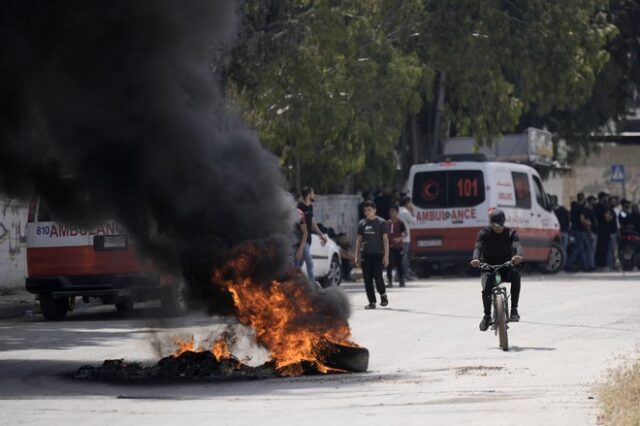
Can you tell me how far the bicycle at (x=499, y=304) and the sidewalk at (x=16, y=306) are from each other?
881 centimetres

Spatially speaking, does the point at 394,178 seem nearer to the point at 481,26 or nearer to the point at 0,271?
the point at 481,26

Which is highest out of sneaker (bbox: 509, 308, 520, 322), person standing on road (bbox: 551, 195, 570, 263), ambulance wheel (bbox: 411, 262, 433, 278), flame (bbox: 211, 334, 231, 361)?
person standing on road (bbox: 551, 195, 570, 263)

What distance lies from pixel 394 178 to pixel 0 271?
15.8 metres

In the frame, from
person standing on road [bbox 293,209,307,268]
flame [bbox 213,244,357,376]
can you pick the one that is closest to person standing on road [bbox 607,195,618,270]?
person standing on road [bbox 293,209,307,268]

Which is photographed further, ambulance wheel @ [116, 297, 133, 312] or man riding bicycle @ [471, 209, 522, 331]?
ambulance wheel @ [116, 297, 133, 312]

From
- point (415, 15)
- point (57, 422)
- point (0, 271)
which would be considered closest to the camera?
point (57, 422)

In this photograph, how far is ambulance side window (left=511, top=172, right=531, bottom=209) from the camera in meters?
30.4

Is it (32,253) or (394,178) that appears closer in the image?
(32,253)

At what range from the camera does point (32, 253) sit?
19.5 meters

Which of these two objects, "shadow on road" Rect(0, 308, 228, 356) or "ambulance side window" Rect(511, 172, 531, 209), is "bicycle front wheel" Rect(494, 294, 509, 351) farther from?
"ambulance side window" Rect(511, 172, 531, 209)

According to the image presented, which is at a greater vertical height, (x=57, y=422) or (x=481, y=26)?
(x=481, y=26)

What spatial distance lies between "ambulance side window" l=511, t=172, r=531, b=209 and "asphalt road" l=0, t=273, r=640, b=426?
1021 cm

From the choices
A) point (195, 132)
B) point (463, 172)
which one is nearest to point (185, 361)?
point (195, 132)

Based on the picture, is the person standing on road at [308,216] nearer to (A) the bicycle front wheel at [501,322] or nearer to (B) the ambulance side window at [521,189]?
(A) the bicycle front wheel at [501,322]
